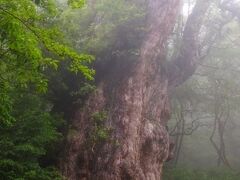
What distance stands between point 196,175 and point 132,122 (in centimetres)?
788

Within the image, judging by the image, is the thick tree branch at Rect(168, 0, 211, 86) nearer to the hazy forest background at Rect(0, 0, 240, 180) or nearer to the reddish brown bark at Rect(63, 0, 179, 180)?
the reddish brown bark at Rect(63, 0, 179, 180)

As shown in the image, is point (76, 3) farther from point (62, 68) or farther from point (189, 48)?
point (189, 48)

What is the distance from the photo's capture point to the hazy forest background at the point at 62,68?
616 cm

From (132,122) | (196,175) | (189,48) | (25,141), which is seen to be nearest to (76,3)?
(25,141)

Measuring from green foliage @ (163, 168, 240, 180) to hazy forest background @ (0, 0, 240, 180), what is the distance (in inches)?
2.0

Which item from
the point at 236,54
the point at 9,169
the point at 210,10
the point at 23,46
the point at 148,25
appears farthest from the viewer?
the point at 236,54

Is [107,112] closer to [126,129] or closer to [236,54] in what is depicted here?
[126,129]

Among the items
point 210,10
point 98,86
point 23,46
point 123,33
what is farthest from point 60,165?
point 210,10

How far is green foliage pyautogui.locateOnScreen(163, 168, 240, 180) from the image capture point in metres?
18.1

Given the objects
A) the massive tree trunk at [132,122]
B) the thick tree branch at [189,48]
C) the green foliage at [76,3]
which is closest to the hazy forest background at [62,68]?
the green foliage at [76,3]

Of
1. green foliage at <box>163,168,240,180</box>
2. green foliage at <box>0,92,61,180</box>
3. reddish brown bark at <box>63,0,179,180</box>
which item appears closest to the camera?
green foliage at <box>0,92,61,180</box>

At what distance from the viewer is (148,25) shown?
1370cm

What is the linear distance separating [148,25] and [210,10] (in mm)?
7022

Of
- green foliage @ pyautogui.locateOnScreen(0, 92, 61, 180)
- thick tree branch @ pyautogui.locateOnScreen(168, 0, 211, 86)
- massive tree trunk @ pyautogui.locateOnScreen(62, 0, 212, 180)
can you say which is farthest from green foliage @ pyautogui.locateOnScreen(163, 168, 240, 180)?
green foliage @ pyautogui.locateOnScreen(0, 92, 61, 180)
